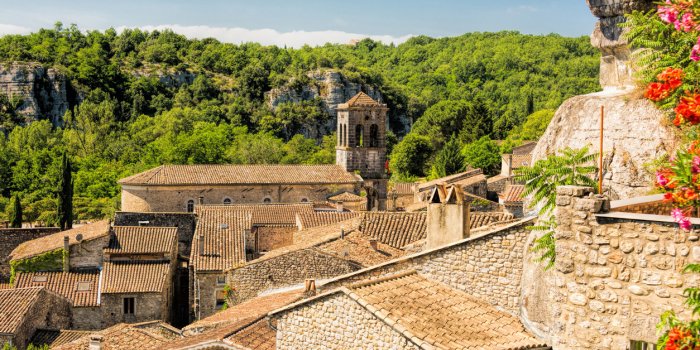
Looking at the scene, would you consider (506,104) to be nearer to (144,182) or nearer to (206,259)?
(144,182)

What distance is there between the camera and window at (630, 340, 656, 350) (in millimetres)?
5906

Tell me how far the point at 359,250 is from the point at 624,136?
1245 centimetres

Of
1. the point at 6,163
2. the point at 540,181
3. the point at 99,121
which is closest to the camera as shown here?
the point at 540,181

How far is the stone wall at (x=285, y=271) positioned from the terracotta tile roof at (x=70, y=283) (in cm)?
775

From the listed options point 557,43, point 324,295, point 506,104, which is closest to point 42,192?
point 324,295

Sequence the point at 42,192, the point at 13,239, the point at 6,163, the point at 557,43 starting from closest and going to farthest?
the point at 13,239 < the point at 42,192 < the point at 6,163 < the point at 557,43

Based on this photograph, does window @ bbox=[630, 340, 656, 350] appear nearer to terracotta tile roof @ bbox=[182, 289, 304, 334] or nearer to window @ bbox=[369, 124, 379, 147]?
terracotta tile roof @ bbox=[182, 289, 304, 334]

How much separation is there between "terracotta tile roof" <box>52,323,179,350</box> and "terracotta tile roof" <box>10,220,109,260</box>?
1013 cm

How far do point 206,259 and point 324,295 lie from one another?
17.7 metres

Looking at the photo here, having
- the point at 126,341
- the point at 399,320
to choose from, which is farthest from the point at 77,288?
the point at 399,320

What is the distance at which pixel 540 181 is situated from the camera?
7.06 metres

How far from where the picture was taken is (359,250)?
20.0m

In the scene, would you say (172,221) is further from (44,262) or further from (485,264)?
(485,264)

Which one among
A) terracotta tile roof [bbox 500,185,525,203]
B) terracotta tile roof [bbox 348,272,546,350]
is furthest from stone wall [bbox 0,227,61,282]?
terracotta tile roof [bbox 348,272,546,350]
